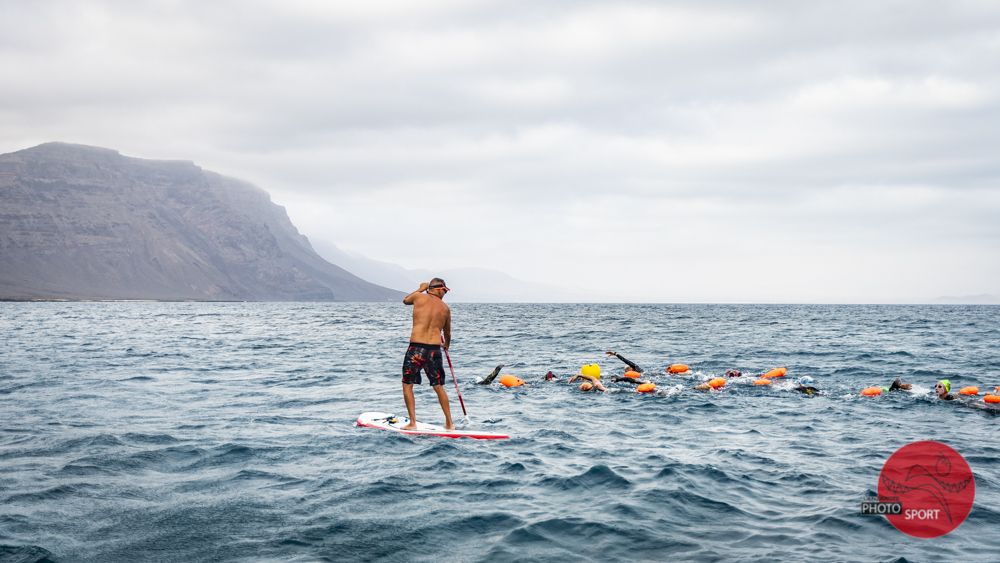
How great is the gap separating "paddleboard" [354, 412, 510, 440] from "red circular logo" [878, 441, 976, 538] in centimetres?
684

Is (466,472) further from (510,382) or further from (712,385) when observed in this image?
(712,385)

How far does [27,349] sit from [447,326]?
99.9ft

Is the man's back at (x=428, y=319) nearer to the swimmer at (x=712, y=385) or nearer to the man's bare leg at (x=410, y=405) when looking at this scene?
the man's bare leg at (x=410, y=405)

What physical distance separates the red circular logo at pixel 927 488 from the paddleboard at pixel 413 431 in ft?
22.4

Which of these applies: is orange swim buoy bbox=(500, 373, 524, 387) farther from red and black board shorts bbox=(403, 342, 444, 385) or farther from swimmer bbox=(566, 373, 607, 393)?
red and black board shorts bbox=(403, 342, 444, 385)

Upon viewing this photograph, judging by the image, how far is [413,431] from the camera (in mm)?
13672

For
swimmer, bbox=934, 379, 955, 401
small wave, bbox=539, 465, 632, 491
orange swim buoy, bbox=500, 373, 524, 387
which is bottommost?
orange swim buoy, bbox=500, 373, 524, 387

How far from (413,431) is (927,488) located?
9.08m

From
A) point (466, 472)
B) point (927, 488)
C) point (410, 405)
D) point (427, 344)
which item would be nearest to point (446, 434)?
point (410, 405)

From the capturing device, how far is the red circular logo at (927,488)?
8.27 m

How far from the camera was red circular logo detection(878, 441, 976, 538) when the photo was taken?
827 cm

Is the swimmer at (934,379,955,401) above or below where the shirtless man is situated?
below

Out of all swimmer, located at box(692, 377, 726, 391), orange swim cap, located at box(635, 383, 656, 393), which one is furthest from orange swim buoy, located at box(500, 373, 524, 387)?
swimmer, located at box(692, 377, 726, 391)

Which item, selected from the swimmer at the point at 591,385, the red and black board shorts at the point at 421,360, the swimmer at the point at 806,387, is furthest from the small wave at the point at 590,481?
the swimmer at the point at 806,387
